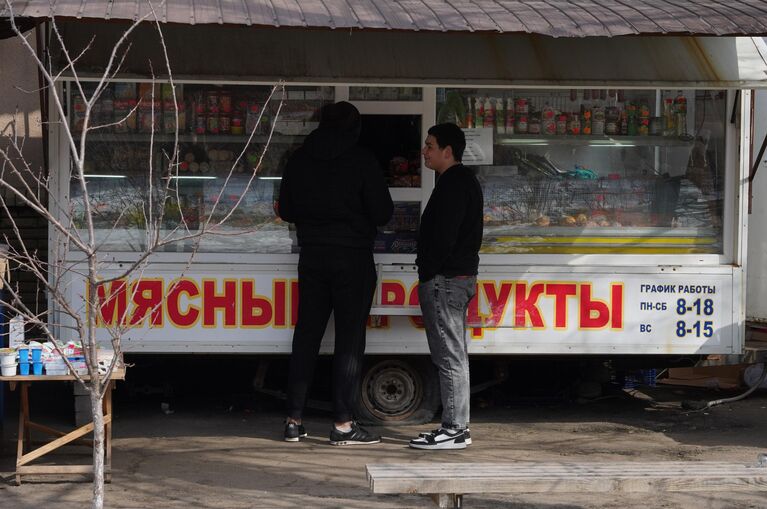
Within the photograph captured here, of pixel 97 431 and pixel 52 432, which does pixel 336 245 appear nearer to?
pixel 52 432

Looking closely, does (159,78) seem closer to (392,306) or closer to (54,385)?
(392,306)

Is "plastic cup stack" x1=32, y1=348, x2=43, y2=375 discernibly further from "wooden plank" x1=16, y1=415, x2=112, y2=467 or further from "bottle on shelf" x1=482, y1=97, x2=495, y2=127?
"bottle on shelf" x1=482, y1=97, x2=495, y2=127

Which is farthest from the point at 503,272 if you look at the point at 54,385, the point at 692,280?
the point at 54,385

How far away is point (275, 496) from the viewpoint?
539 centimetres

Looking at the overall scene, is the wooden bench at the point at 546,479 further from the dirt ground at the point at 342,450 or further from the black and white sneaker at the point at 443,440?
the black and white sneaker at the point at 443,440

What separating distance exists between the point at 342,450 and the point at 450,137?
189 centimetres

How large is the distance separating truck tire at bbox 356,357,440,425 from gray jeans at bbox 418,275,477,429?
73 centimetres

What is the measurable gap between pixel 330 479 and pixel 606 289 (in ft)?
7.39

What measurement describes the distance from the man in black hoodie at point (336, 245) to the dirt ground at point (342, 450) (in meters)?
0.35

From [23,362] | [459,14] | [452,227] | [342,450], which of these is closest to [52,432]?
[23,362]

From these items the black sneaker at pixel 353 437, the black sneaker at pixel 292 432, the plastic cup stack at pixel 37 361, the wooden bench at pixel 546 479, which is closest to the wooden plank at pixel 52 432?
the plastic cup stack at pixel 37 361

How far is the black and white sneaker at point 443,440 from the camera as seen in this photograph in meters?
6.33

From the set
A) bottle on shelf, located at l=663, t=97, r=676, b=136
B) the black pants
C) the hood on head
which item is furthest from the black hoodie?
bottle on shelf, located at l=663, t=97, r=676, b=136

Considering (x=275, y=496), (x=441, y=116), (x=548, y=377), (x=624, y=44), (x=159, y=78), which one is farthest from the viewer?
(x=548, y=377)
